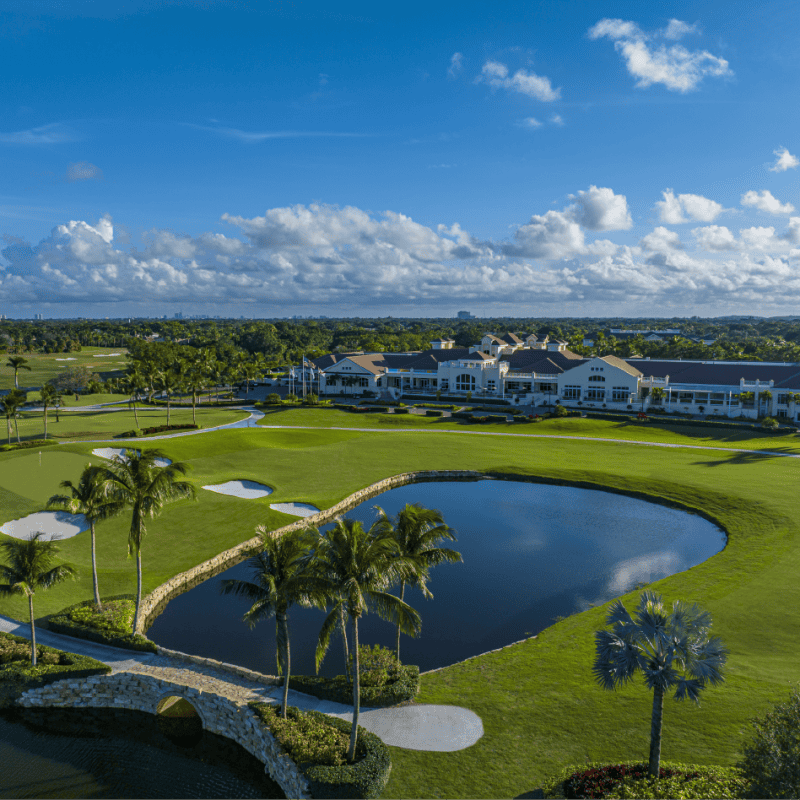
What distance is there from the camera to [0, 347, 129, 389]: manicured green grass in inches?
5768

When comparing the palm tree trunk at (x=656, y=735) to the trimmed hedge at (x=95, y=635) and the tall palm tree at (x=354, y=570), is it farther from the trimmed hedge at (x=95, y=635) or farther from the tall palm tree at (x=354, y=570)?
the trimmed hedge at (x=95, y=635)

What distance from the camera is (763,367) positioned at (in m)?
91.8

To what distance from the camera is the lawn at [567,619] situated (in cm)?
1706

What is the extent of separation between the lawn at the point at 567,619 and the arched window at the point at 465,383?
39.1m

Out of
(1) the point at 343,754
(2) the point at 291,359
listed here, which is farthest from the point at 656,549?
(2) the point at 291,359

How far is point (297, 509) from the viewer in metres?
42.1

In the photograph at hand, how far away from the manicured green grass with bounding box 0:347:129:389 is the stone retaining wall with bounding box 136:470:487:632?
116 meters

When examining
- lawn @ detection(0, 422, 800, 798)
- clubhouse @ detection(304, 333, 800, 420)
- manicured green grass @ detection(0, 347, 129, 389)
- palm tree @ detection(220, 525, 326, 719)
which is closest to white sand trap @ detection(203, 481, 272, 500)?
lawn @ detection(0, 422, 800, 798)

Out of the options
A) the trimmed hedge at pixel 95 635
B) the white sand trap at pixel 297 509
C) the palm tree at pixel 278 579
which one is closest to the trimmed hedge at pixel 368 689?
the palm tree at pixel 278 579

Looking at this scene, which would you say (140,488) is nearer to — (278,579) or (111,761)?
(278,579)

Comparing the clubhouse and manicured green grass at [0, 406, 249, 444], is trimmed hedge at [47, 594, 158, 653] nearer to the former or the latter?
manicured green grass at [0, 406, 249, 444]

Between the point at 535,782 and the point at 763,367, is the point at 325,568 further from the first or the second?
the point at 763,367

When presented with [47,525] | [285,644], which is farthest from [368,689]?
[47,525]

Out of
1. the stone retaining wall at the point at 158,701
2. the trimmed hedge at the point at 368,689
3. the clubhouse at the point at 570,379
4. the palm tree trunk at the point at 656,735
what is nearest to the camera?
the palm tree trunk at the point at 656,735
